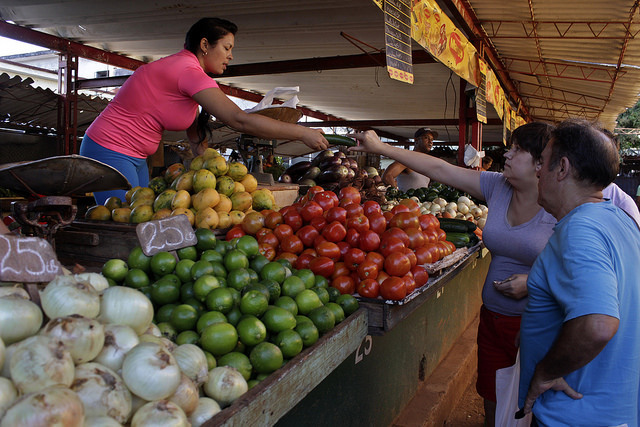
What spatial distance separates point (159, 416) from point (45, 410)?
0.27 meters

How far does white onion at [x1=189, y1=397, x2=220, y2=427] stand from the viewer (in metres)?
1.19

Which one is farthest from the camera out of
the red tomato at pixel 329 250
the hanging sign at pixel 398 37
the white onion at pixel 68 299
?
the hanging sign at pixel 398 37

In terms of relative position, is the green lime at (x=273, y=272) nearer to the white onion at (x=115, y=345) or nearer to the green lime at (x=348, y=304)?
the green lime at (x=348, y=304)

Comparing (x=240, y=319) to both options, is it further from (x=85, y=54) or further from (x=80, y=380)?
(x=85, y=54)

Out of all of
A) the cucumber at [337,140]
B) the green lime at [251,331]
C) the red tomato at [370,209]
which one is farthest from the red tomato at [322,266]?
the cucumber at [337,140]

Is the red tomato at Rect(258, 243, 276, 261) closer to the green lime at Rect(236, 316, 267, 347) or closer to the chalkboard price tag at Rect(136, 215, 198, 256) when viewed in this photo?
the chalkboard price tag at Rect(136, 215, 198, 256)

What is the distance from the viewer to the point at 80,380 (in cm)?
102

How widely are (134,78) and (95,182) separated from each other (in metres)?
1.19

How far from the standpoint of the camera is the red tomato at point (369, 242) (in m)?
2.66

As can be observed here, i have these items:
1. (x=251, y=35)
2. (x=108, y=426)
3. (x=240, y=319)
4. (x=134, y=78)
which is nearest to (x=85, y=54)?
(x=251, y=35)

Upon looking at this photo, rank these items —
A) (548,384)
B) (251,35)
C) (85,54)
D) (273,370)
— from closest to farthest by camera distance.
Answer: (273,370), (548,384), (251,35), (85,54)

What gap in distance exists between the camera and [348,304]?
84.9 inches

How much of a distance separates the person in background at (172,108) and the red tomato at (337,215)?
49 centimetres

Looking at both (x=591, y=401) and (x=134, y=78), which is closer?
(x=591, y=401)
